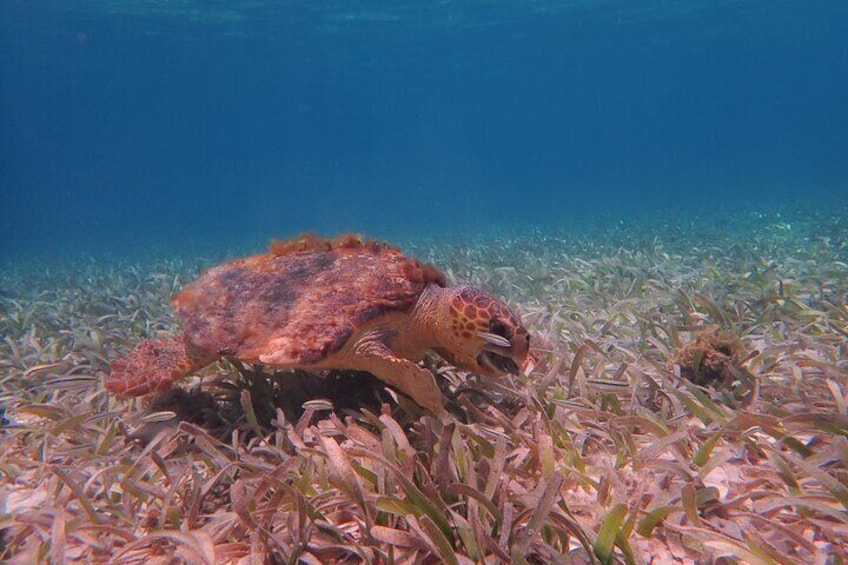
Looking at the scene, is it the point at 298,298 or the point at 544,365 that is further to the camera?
the point at 544,365

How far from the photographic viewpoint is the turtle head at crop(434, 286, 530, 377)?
2463 mm

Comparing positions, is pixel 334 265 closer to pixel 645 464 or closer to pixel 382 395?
pixel 382 395

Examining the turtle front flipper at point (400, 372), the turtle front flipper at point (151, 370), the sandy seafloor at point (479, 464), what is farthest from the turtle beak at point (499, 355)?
the turtle front flipper at point (151, 370)

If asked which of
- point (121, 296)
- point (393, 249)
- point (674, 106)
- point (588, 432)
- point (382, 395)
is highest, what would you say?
point (674, 106)

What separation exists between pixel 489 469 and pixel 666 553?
2.19 ft

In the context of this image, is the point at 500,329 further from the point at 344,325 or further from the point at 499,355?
the point at 344,325

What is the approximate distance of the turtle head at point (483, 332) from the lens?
8.08ft

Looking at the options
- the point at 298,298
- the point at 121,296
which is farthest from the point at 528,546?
the point at 121,296

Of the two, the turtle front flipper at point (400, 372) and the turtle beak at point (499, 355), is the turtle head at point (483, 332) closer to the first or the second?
the turtle beak at point (499, 355)

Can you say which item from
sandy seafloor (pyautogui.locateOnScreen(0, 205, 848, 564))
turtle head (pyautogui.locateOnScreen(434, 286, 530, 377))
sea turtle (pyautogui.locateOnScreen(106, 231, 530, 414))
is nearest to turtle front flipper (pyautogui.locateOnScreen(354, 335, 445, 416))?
sea turtle (pyautogui.locateOnScreen(106, 231, 530, 414))

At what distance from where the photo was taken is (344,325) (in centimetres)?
239

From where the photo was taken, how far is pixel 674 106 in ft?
411

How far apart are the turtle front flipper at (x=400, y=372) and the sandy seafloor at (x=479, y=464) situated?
11 cm

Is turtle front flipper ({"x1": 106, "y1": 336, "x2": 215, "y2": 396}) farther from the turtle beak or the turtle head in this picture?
the turtle beak
